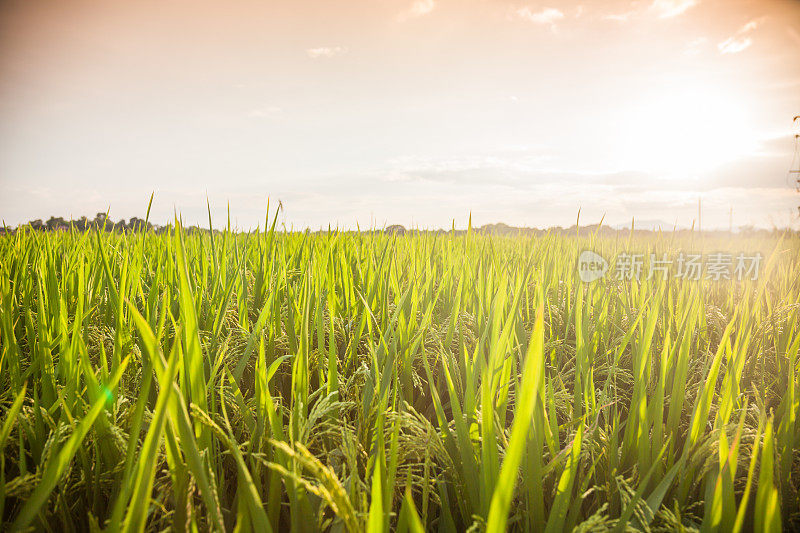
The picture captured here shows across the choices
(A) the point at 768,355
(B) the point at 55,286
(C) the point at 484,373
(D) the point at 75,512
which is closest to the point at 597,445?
(C) the point at 484,373

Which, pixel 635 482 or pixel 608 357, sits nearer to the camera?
pixel 635 482

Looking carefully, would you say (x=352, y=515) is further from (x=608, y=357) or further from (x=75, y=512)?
(x=608, y=357)

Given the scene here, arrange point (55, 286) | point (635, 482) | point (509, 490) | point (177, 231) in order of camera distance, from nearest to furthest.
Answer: point (509, 490) → point (635, 482) → point (177, 231) → point (55, 286)

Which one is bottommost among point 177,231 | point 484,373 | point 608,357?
point 608,357

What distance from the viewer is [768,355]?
1341mm

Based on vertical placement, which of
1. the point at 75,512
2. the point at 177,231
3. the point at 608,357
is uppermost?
the point at 177,231

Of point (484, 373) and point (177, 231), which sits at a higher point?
point (177, 231)

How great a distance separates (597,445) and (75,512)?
35.4 inches

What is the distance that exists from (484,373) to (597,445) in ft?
1.03

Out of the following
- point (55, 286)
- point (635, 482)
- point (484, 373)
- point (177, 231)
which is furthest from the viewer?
point (55, 286)

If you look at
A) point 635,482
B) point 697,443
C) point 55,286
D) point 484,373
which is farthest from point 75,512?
point 697,443

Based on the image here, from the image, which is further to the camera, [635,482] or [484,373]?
[635,482]

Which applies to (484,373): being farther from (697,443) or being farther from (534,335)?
(697,443)

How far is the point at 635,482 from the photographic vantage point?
718 millimetres
